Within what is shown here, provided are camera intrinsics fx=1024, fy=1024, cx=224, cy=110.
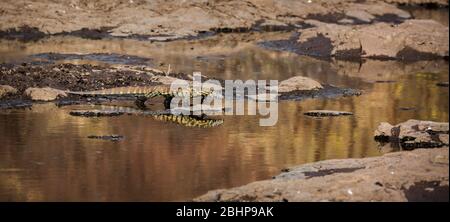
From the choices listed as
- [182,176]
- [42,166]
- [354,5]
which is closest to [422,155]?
[182,176]

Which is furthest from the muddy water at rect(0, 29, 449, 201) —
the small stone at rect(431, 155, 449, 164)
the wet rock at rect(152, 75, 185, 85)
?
the small stone at rect(431, 155, 449, 164)

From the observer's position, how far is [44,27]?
25906mm

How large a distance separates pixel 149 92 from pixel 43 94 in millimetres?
1694

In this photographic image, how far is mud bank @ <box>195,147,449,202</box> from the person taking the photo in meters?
9.39

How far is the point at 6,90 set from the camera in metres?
16.2

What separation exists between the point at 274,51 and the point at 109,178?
13634 mm

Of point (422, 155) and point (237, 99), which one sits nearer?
point (422, 155)

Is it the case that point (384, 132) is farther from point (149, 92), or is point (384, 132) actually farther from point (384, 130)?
point (149, 92)

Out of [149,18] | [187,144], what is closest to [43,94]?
[187,144]

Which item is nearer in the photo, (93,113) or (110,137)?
(110,137)

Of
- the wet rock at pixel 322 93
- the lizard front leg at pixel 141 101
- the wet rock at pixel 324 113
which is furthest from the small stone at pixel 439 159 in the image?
the wet rock at pixel 322 93

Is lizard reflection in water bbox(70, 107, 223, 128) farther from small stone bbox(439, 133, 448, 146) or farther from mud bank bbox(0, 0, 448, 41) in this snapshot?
mud bank bbox(0, 0, 448, 41)

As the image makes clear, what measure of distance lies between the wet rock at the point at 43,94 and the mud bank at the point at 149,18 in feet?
29.8
